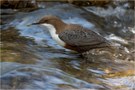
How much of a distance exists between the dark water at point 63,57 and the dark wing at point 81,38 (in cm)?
28

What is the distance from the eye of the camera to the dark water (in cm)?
543

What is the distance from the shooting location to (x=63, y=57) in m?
6.84

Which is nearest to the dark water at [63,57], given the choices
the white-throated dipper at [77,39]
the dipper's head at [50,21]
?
the white-throated dipper at [77,39]

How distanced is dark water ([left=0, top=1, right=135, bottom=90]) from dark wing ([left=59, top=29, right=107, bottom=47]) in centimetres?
28

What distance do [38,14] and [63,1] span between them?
3.90 ft

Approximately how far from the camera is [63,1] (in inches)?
413

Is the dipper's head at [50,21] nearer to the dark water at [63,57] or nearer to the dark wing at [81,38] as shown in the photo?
the dark wing at [81,38]

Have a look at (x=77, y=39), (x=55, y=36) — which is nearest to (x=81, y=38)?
(x=77, y=39)

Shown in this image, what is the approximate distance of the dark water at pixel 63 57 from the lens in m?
5.43

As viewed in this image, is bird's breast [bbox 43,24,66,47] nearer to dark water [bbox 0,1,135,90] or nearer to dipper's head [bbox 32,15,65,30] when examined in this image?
dipper's head [bbox 32,15,65,30]

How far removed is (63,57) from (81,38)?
42 cm

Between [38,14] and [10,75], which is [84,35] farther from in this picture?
[38,14]

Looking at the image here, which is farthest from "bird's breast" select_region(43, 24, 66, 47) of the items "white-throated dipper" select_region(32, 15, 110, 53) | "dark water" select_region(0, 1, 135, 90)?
"dark water" select_region(0, 1, 135, 90)

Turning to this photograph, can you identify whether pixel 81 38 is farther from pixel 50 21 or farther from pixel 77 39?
pixel 50 21
